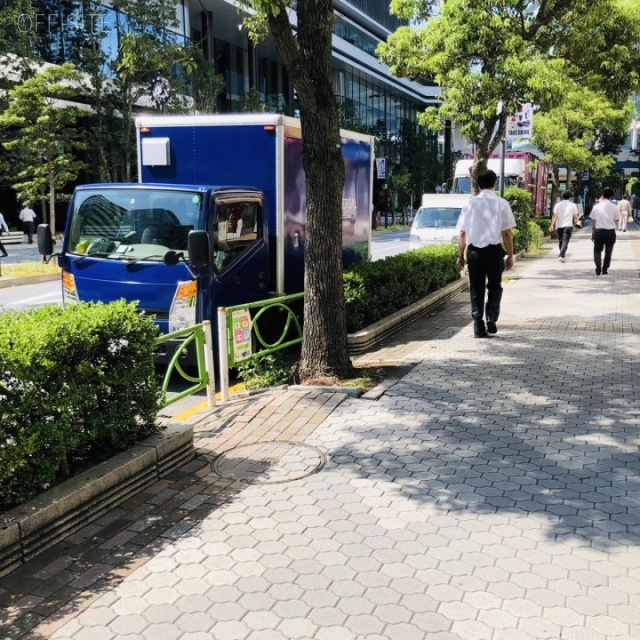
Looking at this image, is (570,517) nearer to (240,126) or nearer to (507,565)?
(507,565)

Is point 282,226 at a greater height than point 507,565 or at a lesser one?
greater

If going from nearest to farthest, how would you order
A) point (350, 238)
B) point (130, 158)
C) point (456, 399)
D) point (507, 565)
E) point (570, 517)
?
point (507, 565)
point (570, 517)
point (456, 399)
point (350, 238)
point (130, 158)

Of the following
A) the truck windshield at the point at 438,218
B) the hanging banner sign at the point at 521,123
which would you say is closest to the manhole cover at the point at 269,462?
the truck windshield at the point at 438,218

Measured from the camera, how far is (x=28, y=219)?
26.9m

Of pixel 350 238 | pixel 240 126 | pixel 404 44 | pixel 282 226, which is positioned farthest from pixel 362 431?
pixel 404 44

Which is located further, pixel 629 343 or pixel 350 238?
pixel 350 238

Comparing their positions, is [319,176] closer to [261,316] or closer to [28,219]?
[261,316]

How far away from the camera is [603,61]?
13695mm

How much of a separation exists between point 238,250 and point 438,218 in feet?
36.8

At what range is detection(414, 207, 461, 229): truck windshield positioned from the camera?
17.7 metres

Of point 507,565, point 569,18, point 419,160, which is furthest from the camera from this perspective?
point 419,160

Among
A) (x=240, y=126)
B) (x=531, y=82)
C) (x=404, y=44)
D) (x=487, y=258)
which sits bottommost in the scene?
(x=487, y=258)

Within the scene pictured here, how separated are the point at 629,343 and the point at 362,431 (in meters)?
4.47

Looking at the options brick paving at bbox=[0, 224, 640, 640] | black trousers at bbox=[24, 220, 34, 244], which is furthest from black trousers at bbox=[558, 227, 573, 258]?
black trousers at bbox=[24, 220, 34, 244]
